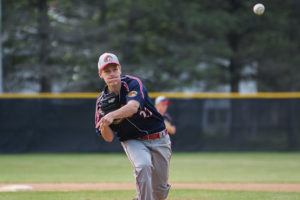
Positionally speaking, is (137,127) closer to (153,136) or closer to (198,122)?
(153,136)

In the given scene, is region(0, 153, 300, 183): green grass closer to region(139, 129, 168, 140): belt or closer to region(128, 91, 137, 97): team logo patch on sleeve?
region(139, 129, 168, 140): belt

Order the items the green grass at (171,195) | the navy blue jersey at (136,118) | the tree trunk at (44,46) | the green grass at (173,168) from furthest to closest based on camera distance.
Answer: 1. the tree trunk at (44,46)
2. the green grass at (173,168)
3. the green grass at (171,195)
4. the navy blue jersey at (136,118)

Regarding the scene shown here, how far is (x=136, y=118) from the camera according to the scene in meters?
4.78

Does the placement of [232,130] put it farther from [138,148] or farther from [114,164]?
[138,148]

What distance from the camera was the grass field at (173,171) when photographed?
278 inches

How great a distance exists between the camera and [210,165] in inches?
487

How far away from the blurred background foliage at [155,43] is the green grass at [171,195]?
1291 cm

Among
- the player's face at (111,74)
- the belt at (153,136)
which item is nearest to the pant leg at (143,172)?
the belt at (153,136)

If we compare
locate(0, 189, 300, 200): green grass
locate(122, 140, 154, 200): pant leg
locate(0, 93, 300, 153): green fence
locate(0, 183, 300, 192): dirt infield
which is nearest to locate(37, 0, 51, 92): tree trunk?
locate(0, 93, 300, 153): green fence

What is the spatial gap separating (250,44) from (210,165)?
42.9 feet

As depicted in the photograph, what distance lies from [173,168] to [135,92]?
7.40 meters

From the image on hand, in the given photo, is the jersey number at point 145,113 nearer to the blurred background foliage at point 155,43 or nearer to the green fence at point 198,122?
the green fence at point 198,122

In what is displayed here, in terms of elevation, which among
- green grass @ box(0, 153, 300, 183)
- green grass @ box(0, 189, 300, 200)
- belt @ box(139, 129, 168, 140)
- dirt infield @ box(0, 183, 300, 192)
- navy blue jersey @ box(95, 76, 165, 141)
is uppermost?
navy blue jersey @ box(95, 76, 165, 141)

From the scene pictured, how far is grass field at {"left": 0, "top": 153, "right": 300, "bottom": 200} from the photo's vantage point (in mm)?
7051
